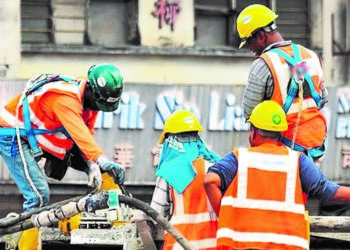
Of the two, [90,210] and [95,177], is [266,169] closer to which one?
[90,210]

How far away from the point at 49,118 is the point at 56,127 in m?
0.08

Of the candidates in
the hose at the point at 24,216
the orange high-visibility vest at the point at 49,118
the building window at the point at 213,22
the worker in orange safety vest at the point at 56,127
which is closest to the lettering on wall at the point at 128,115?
the building window at the point at 213,22

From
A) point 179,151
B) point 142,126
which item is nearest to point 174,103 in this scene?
point 142,126

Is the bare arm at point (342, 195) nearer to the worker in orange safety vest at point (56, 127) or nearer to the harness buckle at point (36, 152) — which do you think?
the worker in orange safety vest at point (56, 127)

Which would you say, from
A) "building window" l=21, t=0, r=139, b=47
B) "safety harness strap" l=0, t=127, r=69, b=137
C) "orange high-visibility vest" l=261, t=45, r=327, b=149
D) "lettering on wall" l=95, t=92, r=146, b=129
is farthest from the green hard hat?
Answer: "building window" l=21, t=0, r=139, b=47

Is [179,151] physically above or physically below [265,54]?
below

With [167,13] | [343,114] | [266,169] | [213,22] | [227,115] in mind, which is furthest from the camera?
[213,22]

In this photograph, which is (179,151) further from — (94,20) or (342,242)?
(94,20)

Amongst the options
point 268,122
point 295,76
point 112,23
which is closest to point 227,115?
point 112,23

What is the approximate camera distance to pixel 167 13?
→ 16.1 metres

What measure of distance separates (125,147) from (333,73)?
10.6 feet

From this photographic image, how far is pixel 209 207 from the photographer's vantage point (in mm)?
7180

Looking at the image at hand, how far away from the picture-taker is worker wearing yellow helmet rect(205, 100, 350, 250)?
20.9 ft

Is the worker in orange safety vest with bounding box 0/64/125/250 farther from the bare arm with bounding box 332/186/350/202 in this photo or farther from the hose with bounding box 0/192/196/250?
the bare arm with bounding box 332/186/350/202
